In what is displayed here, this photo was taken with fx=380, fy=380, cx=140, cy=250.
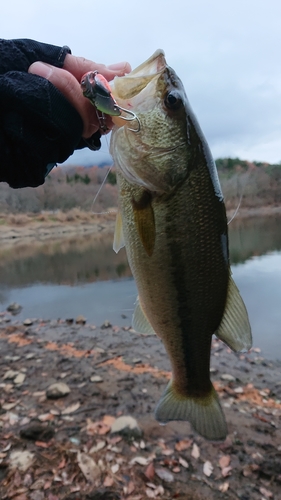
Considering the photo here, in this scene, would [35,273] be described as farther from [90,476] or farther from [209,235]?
[209,235]

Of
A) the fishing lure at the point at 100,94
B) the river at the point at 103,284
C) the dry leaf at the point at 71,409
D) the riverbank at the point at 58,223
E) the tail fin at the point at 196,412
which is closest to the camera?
the fishing lure at the point at 100,94

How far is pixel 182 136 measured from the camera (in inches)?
78.4

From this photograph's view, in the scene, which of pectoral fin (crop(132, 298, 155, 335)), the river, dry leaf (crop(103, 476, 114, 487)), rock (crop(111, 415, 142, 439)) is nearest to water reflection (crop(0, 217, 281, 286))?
the river

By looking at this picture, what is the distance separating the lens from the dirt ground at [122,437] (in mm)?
4207

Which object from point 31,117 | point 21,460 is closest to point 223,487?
point 21,460

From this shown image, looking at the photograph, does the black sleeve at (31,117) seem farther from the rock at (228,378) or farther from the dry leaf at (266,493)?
the rock at (228,378)

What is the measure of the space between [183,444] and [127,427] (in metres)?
0.77

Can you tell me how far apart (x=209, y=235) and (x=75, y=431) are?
435cm

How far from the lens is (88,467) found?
4.43 m

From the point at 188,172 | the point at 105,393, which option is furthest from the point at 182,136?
the point at 105,393

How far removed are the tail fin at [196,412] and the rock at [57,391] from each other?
14.9 feet

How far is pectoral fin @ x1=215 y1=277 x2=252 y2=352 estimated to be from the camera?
2.12m

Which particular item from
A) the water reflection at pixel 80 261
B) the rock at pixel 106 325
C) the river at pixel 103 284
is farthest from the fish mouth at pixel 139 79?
the water reflection at pixel 80 261

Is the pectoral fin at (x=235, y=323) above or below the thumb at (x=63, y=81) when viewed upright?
below
